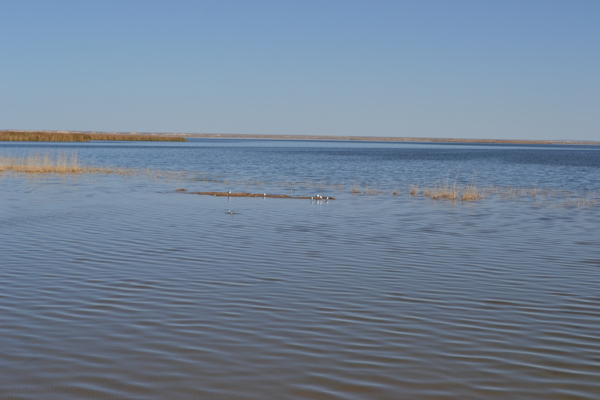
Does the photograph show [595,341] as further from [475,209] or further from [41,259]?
[475,209]

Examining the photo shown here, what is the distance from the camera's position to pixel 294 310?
913 cm

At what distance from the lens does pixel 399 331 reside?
27.0 feet

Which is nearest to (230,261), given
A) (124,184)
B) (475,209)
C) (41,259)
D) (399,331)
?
(41,259)

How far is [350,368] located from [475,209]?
19055 mm

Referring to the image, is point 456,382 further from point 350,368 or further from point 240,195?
point 240,195

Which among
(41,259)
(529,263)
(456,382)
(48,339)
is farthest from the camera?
(529,263)

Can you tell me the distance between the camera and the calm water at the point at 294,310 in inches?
255

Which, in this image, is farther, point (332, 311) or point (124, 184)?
A: point (124, 184)

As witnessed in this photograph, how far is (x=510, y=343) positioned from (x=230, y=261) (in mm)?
6369

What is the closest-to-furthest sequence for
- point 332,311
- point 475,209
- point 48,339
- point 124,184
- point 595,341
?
1. point 48,339
2. point 595,341
3. point 332,311
4. point 475,209
5. point 124,184

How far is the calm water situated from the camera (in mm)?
6477

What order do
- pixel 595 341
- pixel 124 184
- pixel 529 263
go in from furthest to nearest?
pixel 124 184
pixel 529 263
pixel 595 341

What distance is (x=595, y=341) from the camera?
26.3 feet

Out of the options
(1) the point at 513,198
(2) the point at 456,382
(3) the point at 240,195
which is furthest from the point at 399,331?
(1) the point at 513,198
